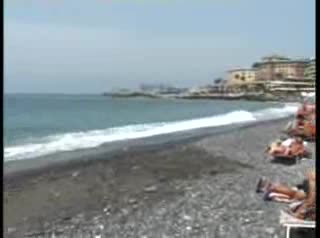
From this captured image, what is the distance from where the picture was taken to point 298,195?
4.34 metres

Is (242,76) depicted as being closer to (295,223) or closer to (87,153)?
(87,153)

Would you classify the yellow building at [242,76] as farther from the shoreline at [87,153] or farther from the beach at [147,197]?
the beach at [147,197]

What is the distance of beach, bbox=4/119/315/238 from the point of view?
4.79 metres

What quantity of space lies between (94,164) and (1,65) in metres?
8.65

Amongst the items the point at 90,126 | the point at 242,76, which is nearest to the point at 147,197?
the point at 90,126

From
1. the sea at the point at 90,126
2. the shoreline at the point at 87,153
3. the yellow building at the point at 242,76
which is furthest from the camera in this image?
the yellow building at the point at 242,76

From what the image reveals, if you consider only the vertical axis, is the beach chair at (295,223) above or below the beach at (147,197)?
above

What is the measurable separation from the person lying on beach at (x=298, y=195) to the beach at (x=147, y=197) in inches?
3.6

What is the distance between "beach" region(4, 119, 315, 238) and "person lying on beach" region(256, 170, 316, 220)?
9 centimetres

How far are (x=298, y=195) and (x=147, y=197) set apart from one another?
2.22 meters

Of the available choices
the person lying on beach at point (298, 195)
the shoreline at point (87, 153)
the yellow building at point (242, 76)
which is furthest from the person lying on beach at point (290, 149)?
the yellow building at point (242, 76)

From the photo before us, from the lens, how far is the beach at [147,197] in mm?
4793

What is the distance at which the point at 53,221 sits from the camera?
5.21 meters

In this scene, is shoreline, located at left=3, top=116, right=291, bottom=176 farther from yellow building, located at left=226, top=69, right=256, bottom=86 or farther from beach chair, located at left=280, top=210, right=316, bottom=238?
yellow building, located at left=226, top=69, right=256, bottom=86
